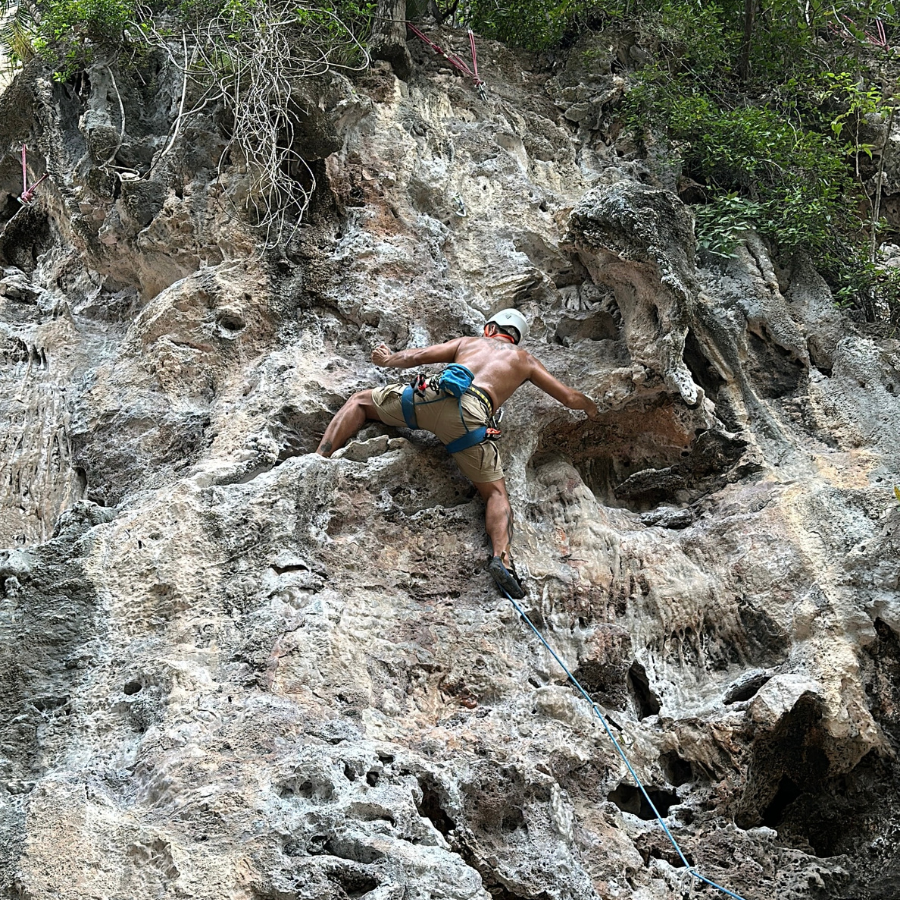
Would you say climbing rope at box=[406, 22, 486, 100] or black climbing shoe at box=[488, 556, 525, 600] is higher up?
→ climbing rope at box=[406, 22, 486, 100]

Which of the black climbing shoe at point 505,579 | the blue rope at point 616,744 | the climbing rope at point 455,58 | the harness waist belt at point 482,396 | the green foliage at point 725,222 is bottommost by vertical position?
the blue rope at point 616,744

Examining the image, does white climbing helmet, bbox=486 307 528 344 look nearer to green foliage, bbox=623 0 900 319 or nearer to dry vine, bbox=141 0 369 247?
dry vine, bbox=141 0 369 247

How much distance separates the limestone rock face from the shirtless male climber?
0.14m

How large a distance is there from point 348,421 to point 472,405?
23.2 inches

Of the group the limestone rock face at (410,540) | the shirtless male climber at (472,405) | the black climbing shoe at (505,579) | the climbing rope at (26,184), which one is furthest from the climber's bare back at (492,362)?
the climbing rope at (26,184)

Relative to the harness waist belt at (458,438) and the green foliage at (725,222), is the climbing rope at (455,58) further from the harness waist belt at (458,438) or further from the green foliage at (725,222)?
the harness waist belt at (458,438)

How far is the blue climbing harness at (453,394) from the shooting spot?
4266mm

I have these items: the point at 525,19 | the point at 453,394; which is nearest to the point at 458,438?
the point at 453,394

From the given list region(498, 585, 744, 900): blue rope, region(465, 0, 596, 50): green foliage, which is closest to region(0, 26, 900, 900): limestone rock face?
region(498, 585, 744, 900): blue rope

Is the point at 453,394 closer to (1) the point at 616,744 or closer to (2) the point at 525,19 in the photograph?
(1) the point at 616,744

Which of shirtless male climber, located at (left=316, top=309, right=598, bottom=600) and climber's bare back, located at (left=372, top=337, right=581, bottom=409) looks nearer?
shirtless male climber, located at (left=316, top=309, right=598, bottom=600)

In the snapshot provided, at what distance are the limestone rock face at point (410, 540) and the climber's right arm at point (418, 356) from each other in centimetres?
17

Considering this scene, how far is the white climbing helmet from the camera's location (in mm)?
4770

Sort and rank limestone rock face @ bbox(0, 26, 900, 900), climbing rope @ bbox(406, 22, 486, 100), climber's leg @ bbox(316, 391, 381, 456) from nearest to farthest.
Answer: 1. limestone rock face @ bbox(0, 26, 900, 900)
2. climber's leg @ bbox(316, 391, 381, 456)
3. climbing rope @ bbox(406, 22, 486, 100)
